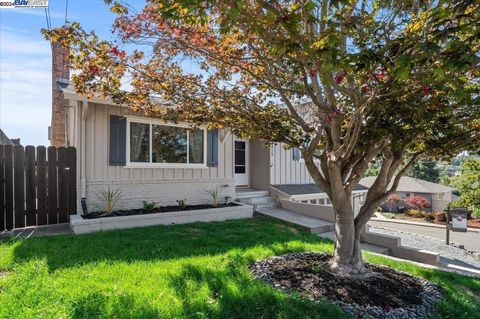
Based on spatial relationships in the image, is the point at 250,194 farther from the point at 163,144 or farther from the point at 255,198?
the point at 163,144

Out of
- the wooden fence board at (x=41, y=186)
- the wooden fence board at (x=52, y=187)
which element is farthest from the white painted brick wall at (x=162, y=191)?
the wooden fence board at (x=41, y=186)

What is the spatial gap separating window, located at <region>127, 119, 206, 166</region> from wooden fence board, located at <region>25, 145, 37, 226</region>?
2302 mm

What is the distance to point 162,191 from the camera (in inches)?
369

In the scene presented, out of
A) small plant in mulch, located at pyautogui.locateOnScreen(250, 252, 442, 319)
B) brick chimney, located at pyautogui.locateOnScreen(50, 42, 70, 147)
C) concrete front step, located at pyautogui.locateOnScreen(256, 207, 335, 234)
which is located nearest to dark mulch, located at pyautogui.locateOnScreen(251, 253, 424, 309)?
small plant in mulch, located at pyautogui.locateOnScreen(250, 252, 442, 319)

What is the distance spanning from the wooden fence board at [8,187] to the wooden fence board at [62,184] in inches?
37.6

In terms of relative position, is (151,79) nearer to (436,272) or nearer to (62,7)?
(62,7)

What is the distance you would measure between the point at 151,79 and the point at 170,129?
4.87 m

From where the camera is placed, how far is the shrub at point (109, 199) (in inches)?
317

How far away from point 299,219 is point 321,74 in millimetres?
6819

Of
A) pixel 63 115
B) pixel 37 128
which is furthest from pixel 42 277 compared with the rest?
pixel 37 128

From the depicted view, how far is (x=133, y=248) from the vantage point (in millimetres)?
5539

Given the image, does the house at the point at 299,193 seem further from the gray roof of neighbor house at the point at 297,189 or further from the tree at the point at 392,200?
the tree at the point at 392,200

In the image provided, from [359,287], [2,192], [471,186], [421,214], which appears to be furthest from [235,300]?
[421,214]

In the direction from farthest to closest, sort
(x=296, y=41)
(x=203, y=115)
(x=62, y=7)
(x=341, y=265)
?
(x=62, y=7) < (x=203, y=115) < (x=341, y=265) < (x=296, y=41)
